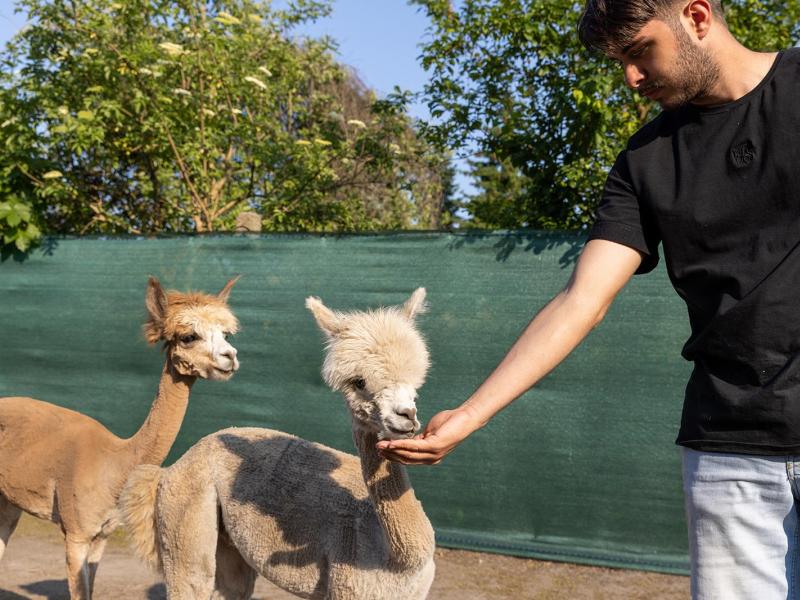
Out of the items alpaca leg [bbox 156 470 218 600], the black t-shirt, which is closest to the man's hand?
the black t-shirt

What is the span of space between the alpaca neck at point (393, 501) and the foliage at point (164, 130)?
499cm

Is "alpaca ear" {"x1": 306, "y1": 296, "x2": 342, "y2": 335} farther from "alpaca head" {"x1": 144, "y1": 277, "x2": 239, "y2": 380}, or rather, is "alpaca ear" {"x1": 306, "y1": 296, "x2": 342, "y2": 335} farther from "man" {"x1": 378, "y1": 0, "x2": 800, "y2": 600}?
"alpaca head" {"x1": 144, "y1": 277, "x2": 239, "y2": 380}

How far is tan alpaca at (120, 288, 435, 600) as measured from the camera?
8.88 ft

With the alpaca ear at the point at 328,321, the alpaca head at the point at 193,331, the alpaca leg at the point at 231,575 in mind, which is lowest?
the alpaca leg at the point at 231,575

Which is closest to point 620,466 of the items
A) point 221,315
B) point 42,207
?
point 221,315

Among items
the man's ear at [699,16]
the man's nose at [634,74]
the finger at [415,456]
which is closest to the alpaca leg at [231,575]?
the finger at [415,456]

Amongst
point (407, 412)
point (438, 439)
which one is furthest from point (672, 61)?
point (407, 412)

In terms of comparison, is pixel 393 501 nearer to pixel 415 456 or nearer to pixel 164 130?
pixel 415 456

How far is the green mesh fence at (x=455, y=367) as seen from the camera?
5.36 metres

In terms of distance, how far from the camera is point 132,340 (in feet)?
21.7

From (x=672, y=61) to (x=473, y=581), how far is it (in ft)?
14.0

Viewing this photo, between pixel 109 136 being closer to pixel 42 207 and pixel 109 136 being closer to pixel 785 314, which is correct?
pixel 42 207

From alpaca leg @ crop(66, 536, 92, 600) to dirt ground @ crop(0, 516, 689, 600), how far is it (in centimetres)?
83

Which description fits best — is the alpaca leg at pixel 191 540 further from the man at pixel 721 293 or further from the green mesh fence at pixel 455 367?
the green mesh fence at pixel 455 367
